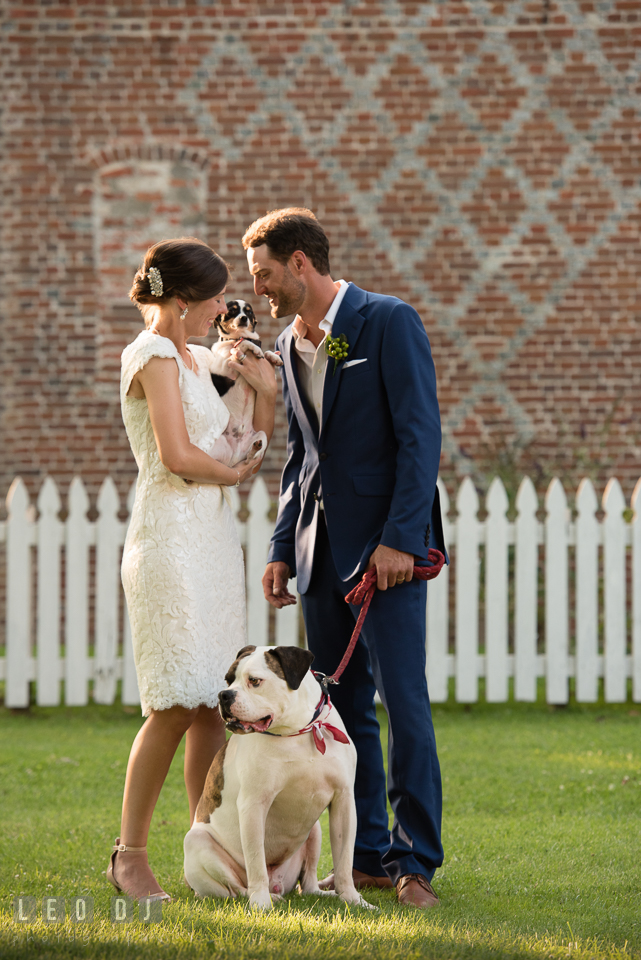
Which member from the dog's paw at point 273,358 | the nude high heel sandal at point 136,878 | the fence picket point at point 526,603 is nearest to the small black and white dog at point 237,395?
the dog's paw at point 273,358

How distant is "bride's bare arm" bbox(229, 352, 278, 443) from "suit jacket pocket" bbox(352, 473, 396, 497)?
48 centimetres

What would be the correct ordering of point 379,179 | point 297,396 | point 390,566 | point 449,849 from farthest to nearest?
point 379,179
point 449,849
point 297,396
point 390,566

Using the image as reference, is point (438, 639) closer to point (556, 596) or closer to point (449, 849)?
point (556, 596)

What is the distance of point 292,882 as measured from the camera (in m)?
3.00

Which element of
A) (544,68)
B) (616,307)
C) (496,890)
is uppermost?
(544,68)

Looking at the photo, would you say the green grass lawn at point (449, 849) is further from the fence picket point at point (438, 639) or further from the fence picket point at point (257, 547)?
the fence picket point at point (257, 547)

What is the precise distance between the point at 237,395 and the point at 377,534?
2.62 ft

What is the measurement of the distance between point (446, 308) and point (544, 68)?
225cm

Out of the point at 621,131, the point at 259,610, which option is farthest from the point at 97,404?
the point at 621,131

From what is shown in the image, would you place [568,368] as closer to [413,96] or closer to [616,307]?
[616,307]

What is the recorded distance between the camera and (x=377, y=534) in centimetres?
311

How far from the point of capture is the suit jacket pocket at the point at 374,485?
3127 mm

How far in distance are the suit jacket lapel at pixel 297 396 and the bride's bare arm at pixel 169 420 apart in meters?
0.41

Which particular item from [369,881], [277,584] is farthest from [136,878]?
[277,584]
